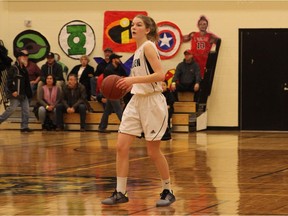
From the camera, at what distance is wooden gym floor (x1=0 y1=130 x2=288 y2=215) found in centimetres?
796

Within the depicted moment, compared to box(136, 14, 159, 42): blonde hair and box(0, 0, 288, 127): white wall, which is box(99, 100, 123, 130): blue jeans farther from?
box(136, 14, 159, 42): blonde hair

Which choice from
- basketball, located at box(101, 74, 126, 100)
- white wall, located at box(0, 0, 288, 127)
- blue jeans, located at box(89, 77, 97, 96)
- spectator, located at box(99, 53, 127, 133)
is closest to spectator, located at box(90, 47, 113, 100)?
→ blue jeans, located at box(89, 77, 97, 96)

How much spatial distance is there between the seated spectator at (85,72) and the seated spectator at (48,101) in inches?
36.7

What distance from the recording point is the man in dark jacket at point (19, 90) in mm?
20831

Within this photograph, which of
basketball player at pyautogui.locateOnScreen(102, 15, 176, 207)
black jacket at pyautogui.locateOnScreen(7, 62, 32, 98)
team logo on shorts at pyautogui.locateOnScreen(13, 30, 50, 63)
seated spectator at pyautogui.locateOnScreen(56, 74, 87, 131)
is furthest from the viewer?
team logo on shorts at pyautogui.locateOnScreen(13, 30, 50, 63)

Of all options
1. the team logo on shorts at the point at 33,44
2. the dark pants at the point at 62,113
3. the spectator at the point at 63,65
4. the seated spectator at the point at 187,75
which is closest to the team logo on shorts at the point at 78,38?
the spectator at the point at 63,65

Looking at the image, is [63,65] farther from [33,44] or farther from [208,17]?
[208,17]

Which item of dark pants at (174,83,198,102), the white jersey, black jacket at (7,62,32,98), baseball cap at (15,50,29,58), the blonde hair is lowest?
dark pants at (174,83,198,102)

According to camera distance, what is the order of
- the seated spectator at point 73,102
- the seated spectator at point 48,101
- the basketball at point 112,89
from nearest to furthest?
the basketball at point 112,89, the seated spectator at point 73,102, the seated spectator at point 48,101

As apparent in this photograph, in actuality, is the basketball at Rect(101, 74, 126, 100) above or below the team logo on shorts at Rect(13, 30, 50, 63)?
below

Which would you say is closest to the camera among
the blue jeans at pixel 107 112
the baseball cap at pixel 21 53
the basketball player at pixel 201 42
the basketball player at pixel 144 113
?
the basketball player at pixel 144 113

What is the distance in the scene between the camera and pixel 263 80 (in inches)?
891

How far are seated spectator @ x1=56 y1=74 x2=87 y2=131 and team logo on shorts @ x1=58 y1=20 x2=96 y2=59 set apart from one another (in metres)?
1.78

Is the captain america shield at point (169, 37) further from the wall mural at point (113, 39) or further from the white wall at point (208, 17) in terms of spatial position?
the white wall at point (208, 17)
